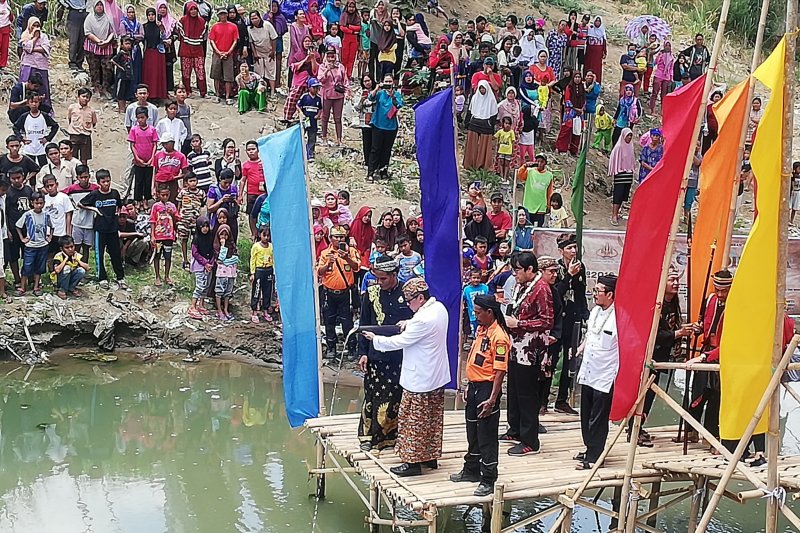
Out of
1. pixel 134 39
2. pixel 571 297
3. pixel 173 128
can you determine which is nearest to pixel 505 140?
pixel 173 128

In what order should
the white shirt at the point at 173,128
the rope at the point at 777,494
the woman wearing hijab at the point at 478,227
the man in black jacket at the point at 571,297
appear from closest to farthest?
the rope at the point at 777,494 → the man in black jacket at the point at 571,297 → the woman wearing hijab at the point at 478,227 → the white shirt at the point at 173,128

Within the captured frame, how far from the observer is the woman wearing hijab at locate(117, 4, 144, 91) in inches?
749

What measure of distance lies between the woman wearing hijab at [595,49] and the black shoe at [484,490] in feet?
50.0

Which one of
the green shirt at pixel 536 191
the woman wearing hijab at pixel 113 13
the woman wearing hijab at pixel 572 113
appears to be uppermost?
the woman wearing hijab at pixel 113 13

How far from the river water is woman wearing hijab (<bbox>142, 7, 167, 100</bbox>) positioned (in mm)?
6290

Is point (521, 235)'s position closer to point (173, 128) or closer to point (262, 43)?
point (173, 128)

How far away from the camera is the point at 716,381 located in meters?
9.56

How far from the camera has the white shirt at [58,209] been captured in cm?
1455

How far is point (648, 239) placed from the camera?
27.2 ft

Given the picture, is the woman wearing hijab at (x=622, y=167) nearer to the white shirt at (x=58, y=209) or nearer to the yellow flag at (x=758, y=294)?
the white shirt at (x=58, y=209)

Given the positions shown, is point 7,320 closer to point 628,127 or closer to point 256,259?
point 256,259

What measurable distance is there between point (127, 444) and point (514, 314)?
4741mm

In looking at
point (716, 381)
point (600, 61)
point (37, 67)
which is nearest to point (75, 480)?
point (716, 381)

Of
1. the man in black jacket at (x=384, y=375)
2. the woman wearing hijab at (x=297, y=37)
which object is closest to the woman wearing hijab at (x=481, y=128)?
the woman wearing hijab at (x=297, y=37)
